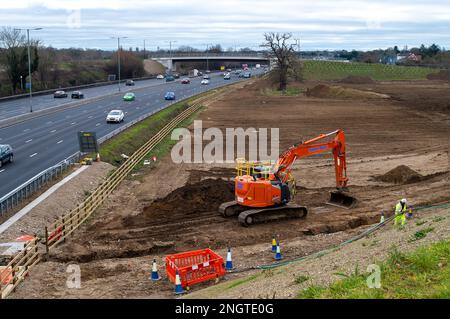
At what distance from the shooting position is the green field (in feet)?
488

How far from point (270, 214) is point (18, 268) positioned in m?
11.7

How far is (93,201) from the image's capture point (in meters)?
29.6

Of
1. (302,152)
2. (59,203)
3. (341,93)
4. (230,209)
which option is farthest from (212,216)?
(341,93)

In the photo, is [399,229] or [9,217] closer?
[399,229]

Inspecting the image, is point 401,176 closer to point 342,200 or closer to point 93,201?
point 342,200

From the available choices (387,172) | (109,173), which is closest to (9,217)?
(109,173)

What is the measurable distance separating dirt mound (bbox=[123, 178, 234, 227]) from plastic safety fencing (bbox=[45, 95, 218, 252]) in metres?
2.09

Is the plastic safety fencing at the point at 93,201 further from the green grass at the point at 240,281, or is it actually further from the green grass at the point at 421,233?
the green grass at the point at 421,233

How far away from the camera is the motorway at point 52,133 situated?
35938 mm

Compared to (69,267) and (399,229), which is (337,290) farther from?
(69,267)
